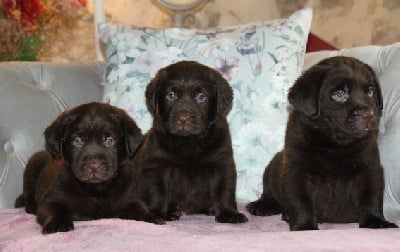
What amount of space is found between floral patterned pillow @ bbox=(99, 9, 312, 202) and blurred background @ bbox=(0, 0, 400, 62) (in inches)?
67.2

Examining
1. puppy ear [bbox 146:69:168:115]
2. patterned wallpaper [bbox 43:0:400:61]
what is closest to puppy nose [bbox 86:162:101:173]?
puppy ear [bbox 146:69:168:115]

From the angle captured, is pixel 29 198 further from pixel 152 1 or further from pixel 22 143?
pixel 152 1

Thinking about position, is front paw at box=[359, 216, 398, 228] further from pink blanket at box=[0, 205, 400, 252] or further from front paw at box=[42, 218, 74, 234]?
front paw at box=[42, 218, 74, 234]

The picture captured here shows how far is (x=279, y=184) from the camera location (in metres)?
2.69

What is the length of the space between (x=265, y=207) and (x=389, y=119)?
0.68 metres

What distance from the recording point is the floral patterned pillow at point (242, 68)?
10.1 ft

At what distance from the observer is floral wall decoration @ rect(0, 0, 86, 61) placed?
4.71 m

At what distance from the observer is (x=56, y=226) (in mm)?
2293

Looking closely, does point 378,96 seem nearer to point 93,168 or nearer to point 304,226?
point 304,226

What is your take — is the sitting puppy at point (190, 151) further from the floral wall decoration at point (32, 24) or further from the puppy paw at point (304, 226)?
the floral wall decoration at point (32, 24)

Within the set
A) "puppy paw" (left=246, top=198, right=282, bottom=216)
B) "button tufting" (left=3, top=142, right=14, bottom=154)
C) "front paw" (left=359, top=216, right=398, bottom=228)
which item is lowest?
"puppy paw" (left=246, top=198, right=282, bottom=216)

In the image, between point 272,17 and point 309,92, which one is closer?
point 309,92

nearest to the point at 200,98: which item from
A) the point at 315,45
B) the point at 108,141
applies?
the point at 108,141

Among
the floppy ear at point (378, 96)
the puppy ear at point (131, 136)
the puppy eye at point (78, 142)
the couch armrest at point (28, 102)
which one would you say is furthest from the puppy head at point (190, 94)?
the floppy ear at point (378, 96)
